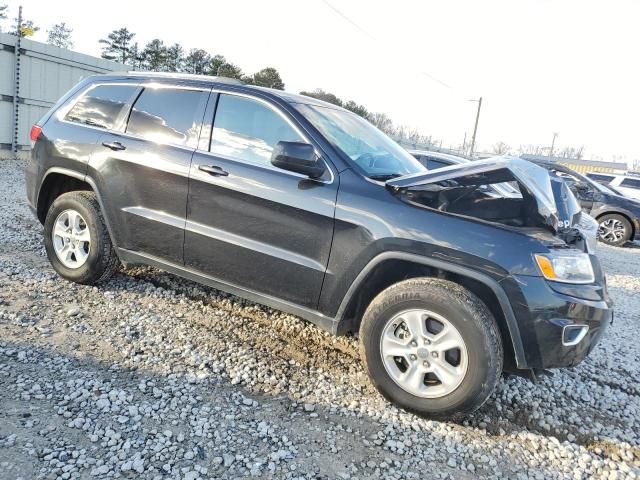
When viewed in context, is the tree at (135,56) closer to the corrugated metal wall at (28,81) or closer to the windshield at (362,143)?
the corrugated metal wall at (28,81)

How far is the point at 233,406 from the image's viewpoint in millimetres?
2789

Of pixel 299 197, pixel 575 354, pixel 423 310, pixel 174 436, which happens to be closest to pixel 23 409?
pixel 174 436

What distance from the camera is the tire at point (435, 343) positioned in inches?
106

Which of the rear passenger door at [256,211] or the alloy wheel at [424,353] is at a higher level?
the rear passenger door at [256,211]

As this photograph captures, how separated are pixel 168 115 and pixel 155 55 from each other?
127 ft

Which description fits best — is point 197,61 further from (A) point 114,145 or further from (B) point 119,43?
(A) point 114,145

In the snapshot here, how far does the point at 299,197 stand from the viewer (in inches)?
124

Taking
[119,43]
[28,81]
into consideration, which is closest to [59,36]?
[119,43]

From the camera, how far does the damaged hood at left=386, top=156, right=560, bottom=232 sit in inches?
109

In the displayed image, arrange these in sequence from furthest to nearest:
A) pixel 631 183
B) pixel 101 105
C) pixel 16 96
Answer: pixel 631 183
pixel 16 96
pixel 101 105

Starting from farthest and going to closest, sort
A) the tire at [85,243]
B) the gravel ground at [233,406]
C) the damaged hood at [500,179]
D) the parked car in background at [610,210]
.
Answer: the parked car in background at [610,210]
the tire at [85,243]
the damaged hood at [500,179]
the gravel ground at [233,406]

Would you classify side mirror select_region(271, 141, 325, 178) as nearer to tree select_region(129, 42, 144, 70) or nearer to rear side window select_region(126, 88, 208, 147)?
rear side window select_region(126, 88, 208, 147)

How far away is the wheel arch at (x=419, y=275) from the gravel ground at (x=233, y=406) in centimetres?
49

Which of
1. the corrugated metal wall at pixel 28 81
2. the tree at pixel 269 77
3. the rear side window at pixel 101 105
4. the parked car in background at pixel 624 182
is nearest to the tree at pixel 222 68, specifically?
the tree at pixel 269 77
